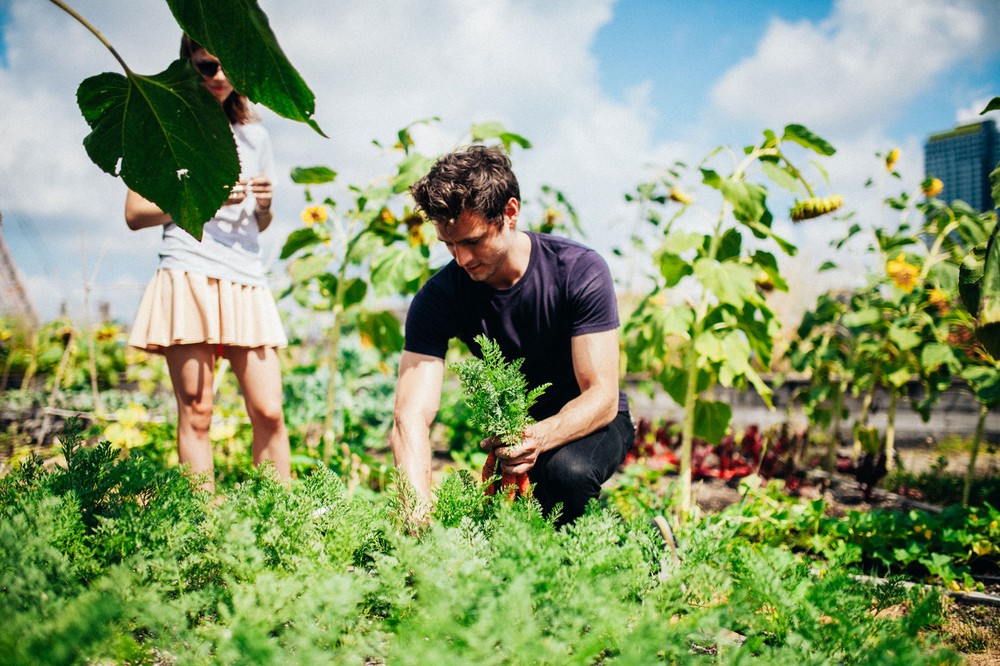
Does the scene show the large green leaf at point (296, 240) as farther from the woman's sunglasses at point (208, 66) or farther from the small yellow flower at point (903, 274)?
the small yellow flower at point (903, 274)

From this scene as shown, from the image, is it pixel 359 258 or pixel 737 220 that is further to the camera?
pixel 359 258

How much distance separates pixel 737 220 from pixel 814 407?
2216mm

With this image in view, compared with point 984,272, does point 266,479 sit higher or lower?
lower

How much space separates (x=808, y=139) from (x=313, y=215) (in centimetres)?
236

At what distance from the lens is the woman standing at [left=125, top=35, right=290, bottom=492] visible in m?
2.13

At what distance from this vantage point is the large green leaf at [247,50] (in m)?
0.93

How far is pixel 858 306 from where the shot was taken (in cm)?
378

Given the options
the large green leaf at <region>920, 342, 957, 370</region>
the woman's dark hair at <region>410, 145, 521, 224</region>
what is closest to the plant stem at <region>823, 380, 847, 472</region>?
the large green leaf at <region>920, 342, 957, 370</region>

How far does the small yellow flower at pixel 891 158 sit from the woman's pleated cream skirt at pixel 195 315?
360 cm

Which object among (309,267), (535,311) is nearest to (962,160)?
(535,311)

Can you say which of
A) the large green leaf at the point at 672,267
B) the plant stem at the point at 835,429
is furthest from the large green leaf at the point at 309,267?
the plant stem at the point at 835,429

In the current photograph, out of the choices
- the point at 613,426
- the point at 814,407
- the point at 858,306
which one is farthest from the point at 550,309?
the point at 814,407

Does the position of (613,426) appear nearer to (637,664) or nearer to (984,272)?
(984,272)

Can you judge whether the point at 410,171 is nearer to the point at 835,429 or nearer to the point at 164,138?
the point at 164,138
